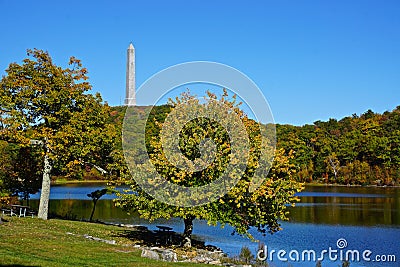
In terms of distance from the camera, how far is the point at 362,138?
9756 cm

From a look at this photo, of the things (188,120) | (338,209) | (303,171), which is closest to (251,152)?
(188,120)

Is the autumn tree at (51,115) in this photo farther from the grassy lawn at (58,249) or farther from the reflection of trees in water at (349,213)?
the reflection of trees in water at (349,213)

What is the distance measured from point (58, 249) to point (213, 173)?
6474mm

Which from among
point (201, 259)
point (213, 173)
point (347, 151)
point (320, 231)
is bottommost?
point (201, 259)

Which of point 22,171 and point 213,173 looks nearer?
point 213,173

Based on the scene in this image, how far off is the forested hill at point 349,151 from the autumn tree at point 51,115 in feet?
188

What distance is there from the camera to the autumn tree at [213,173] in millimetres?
20000

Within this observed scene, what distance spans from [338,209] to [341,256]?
69.1 ft

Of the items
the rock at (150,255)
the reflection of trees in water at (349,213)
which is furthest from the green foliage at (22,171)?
the reflection of trees in water at (349,213)

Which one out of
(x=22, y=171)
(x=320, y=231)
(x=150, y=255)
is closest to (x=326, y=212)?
(x=320, y=231)

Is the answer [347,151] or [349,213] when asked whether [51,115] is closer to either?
[349,213]

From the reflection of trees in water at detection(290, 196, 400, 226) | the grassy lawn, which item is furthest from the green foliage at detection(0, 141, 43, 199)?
→ the reflection of trees in water at detection(290, 196, 400, 226)

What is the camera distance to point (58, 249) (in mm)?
16281

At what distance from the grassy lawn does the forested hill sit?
2561 inches
